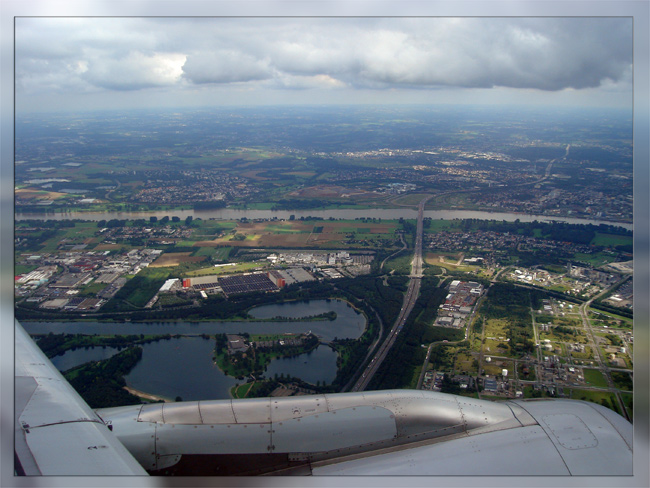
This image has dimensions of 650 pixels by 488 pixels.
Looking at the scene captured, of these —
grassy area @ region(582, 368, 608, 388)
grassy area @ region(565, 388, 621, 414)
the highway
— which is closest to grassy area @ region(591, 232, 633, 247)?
the highway

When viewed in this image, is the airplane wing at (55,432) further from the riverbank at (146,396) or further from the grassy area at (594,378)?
the grassy area at (594,378)

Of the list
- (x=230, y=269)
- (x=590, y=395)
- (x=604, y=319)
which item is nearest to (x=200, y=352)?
(x=230, y=269)

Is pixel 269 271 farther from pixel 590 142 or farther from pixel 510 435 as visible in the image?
pixel 590 142

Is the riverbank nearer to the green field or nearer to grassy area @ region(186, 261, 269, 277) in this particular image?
grassy area @ region(186, 261, 269, 277)

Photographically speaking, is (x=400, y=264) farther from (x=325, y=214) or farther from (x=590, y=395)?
(x=590, y=395)

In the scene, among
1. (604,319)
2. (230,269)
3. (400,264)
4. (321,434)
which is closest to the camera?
(321,434)
